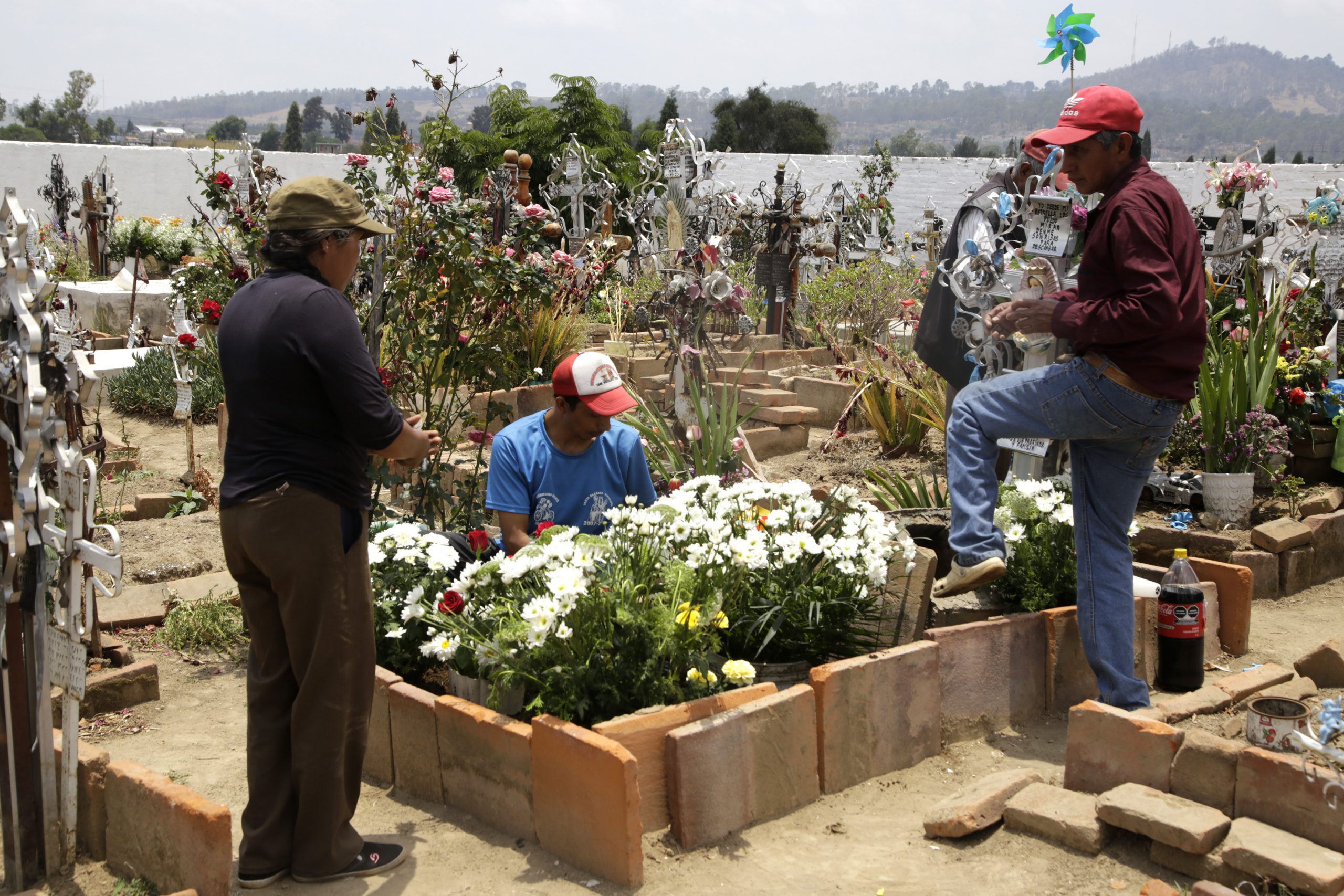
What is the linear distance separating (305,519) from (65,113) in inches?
3128

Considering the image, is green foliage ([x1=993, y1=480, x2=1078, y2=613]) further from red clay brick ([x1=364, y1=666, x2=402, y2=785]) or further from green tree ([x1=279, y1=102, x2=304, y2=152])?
green tree ([x1=279, y1=102, x2=304, y2=152])

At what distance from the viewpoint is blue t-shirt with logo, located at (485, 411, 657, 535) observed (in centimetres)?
357

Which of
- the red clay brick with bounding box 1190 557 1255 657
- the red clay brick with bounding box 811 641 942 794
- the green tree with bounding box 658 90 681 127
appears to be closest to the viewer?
the red clay brick with bounding box 811 641 942 794

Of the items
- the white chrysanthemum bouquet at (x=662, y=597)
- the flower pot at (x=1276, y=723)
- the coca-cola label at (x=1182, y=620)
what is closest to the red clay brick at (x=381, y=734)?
the white chrysanthemum bouquet at (x=662, y=597)

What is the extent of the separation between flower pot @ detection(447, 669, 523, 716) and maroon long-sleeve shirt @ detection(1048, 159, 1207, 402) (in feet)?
5.91

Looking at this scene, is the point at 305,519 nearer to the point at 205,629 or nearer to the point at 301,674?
the point at 301,674

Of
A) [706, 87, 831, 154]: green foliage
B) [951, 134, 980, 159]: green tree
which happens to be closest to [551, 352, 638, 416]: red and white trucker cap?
[706, 87, 831, 154]: green foliage

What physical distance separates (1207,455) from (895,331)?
5319 millimetres

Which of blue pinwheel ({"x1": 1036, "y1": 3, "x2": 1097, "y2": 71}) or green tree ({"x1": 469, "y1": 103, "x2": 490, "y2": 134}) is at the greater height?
green tree ({"x1": 469, "y1": 103, "x2": 490, "y2": 134})

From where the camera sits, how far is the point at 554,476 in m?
3.61

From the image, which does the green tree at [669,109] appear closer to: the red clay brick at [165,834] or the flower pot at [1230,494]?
the flower pot at [1230,494]

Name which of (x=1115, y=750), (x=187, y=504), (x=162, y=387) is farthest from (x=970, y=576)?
(x=162, y=387)

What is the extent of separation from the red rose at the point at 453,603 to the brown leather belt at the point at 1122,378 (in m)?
1.87

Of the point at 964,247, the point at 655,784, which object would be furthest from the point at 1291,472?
the point at 655,784
